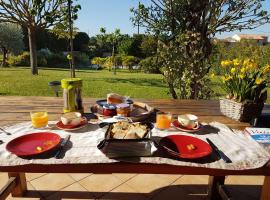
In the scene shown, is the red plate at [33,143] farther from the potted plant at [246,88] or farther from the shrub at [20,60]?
the shrub at [20,60]

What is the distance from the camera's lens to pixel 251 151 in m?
1.39

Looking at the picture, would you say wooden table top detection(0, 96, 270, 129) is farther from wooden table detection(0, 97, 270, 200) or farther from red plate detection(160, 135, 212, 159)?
red plate detection(160, 135, 212, 159)

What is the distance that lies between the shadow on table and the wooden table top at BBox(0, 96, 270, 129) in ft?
2.71

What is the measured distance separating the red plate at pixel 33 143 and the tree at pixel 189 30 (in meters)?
3.91

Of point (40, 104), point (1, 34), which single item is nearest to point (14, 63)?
point (1, 34)

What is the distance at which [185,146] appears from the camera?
1.39 meters

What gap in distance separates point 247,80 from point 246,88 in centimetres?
7

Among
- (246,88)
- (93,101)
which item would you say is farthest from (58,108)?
(246,88)

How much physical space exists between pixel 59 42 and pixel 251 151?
24.2 metres

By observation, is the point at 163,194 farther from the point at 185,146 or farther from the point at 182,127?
the point at 185,146

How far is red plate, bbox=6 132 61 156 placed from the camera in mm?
1304

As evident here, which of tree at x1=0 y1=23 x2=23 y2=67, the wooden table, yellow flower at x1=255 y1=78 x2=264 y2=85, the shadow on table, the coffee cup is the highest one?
tree at x1=0 y1=23 x2=23 y2=67

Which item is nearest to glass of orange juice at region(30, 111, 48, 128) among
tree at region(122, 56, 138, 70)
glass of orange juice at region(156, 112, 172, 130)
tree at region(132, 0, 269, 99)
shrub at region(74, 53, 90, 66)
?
glass of orange juice at region(156, 112, 172, 130)

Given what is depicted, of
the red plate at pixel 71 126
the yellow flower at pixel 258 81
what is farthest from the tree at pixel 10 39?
the yellow flower at pixel 258 81
